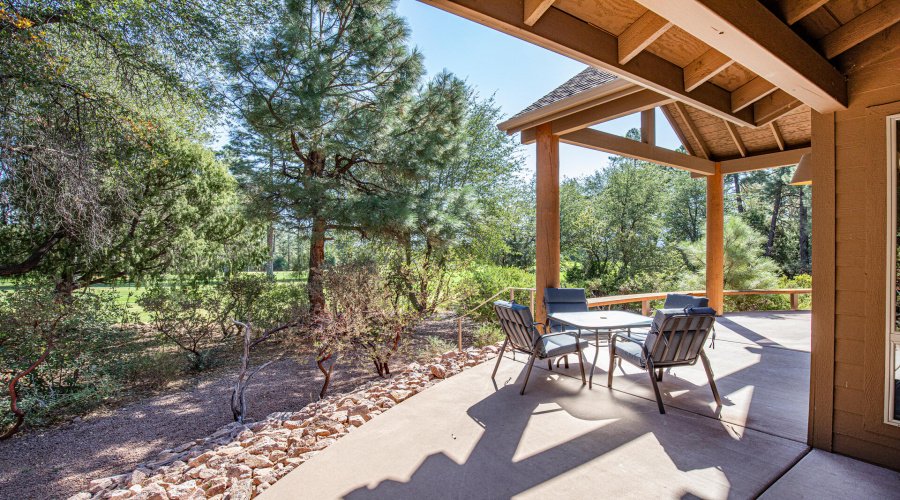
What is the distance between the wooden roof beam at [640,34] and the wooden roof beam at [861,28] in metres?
1.03

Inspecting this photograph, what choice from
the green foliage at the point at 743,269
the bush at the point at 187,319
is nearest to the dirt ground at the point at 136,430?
the bush at the point at 187,319

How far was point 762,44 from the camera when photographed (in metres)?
1.77

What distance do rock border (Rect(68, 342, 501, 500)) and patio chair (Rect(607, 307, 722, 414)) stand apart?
6.09ft

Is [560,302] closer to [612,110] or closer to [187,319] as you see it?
[612,110]

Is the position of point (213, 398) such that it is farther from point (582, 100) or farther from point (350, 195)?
point (582, 100)

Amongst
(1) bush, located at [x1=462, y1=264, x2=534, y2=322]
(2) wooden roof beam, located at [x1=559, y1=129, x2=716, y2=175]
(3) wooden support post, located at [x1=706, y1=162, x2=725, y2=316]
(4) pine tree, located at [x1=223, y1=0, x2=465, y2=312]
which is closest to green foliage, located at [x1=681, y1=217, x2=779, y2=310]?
(3) wooden support post, located at [x1=706, y1=162, x2=725, y2=316]

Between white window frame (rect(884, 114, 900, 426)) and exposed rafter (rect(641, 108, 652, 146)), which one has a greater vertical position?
exposed rafter (rect(641, 108, 652, 146))

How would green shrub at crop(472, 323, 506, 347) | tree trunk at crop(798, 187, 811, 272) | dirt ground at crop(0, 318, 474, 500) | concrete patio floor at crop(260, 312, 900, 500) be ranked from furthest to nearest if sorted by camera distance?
tree trunk at crop(798, 187, 811, 272) < green shrub at crop(472, 323, 506, 347) < dirt ground at crop(0, 318, 474, 500) < concrete patio floor at crop(260, 312, 900, 500)

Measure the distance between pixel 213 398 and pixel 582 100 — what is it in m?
6.61

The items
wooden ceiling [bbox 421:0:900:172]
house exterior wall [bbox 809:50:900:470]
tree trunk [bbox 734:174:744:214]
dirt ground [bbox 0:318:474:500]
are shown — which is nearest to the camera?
wooden ceiling [bbox 421:0:900:172]

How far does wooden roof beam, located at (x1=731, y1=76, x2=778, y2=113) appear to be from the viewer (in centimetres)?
313

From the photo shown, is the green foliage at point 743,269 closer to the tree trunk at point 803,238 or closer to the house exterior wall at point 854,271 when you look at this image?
the house exterior wall at point 854,271

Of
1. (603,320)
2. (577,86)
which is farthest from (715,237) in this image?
(603,320)

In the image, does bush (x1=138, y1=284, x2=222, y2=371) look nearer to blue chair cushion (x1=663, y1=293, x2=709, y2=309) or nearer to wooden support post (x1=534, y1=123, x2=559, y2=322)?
wooden support post (x1=534, y1=123, x2=559, y2=322)
